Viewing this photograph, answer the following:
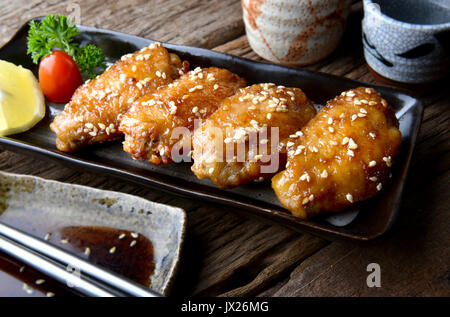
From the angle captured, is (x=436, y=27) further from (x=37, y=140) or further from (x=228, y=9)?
(x=37, y=140)

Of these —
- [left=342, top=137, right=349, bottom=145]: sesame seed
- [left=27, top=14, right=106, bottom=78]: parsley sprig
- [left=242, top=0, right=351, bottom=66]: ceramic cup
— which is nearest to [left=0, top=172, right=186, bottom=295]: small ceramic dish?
[left=342, top=137, right=349, bottom=145]: sesame seed

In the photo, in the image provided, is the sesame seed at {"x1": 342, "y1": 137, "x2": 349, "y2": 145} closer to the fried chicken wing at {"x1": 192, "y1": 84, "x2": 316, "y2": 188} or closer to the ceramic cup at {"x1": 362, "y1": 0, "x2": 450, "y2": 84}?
the fried chicken wing at {"x1": 192, "y1": 84, "x2": 316, "y2": 188}

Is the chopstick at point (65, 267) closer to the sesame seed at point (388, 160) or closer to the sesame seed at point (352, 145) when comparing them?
the sesame seed at point (352, 145)

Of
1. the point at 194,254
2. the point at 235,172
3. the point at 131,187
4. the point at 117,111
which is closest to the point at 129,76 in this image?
the point at 117,111

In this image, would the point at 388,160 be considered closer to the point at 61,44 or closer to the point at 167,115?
the point at 167,115

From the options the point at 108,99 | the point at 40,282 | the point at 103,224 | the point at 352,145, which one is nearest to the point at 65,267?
the point at 40,282
